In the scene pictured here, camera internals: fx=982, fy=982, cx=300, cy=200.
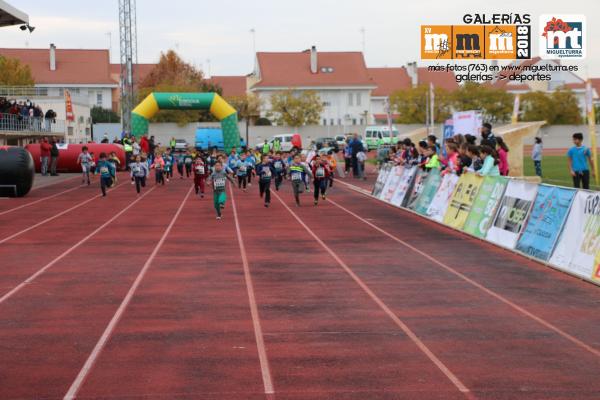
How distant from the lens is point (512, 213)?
54.6 ft

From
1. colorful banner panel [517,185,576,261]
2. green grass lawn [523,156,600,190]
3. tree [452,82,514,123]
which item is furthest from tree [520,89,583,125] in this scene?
colorful banner panel [517,185,576,261]

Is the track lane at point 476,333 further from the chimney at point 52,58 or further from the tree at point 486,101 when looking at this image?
the chimney at point 52,58

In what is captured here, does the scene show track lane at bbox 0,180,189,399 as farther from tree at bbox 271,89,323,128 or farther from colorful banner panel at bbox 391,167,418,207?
tree at bbox 271,89,323,128

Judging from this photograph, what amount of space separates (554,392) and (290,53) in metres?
104

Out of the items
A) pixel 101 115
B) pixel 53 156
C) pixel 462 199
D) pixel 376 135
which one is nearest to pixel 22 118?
pixel 53 156

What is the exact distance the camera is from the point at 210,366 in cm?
850

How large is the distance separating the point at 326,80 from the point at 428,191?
82473 millimetres

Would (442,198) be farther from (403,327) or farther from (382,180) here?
(403,327)

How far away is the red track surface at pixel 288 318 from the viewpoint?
7.96 meters

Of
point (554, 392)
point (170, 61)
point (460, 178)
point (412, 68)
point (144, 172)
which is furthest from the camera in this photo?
point (412, 68)

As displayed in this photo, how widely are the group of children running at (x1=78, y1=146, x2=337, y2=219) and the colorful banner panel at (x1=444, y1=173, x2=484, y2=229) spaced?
5.76 metres

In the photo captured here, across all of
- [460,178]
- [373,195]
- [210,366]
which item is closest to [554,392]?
[210,366]

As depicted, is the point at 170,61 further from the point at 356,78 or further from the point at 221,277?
the point at 221,277

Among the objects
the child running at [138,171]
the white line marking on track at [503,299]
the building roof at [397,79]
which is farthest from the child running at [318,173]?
the building roof at [397,79]
